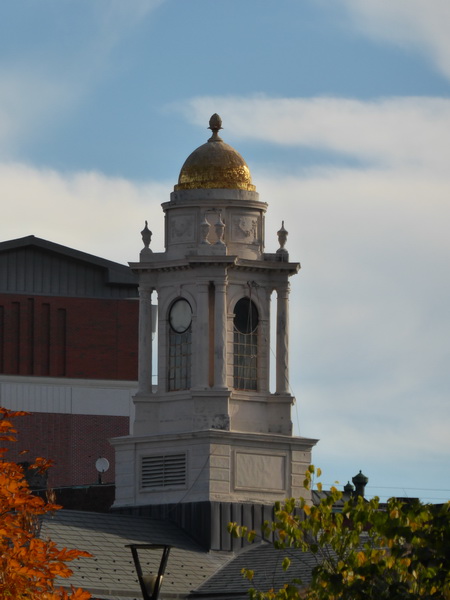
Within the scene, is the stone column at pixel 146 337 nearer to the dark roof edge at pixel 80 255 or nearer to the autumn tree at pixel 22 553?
the autumn tree at pixel 22 553

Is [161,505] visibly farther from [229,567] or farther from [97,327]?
[97,327]

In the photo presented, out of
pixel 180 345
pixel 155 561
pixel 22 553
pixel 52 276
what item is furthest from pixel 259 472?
pixel 52 276

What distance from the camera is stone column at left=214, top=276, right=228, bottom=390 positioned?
6731 centimetres

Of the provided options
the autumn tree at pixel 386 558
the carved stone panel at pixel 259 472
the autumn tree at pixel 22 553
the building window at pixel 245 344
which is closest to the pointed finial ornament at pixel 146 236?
the building window at pixel 245 344

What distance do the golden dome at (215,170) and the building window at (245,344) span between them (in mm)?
3335

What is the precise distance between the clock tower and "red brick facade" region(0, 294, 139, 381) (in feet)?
162

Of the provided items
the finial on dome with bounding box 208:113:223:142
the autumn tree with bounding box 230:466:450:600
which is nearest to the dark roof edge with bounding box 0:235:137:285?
the finial on dome with bounding box 208:113:223:142

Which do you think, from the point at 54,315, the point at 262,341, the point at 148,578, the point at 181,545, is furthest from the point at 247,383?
the point at 54,315

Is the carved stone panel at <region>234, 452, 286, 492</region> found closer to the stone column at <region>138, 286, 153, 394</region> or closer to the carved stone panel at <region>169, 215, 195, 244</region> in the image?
the stone column at <region>138, 286, 153, 394</region>

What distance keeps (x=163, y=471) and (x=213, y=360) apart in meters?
3.39

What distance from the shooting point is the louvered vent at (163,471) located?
67312 millimetres

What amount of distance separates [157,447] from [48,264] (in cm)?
5171

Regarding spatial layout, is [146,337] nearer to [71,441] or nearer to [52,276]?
[71,441]

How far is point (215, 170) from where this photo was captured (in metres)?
68.8
